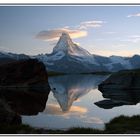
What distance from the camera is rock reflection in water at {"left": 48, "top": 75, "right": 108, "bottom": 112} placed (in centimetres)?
1885

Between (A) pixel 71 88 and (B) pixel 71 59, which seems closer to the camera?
(B) pixel 71 59

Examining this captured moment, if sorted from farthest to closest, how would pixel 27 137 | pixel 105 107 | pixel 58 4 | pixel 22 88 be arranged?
pixel 22 88 → pixel 105 107 → pixel 58 4 → pixel 27 137

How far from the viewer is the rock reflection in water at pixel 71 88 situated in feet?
61.8

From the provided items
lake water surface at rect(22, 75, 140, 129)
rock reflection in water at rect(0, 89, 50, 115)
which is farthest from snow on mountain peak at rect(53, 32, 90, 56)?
rock reflection in water at rect(0, 89, 50, 115)

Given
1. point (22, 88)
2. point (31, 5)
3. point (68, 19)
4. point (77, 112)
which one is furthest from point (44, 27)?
point (22, 88)

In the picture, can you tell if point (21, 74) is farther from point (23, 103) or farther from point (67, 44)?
point (67, 44)

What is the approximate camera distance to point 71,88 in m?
26.2

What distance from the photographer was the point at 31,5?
13648 mm

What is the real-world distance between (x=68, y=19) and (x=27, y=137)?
5850 millimetres

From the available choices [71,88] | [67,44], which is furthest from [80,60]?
[71,88]

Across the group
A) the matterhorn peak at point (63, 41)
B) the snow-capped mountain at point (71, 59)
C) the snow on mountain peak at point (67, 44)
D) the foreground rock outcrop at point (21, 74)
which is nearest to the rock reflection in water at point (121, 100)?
the snow-capped mountain at point (71, 59)

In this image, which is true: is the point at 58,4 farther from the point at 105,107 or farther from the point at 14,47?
the point at 105,107

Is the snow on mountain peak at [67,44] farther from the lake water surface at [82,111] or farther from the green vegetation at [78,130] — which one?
the green vegetation at [78,130]

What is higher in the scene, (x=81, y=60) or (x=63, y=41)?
(x=63, y=41)
